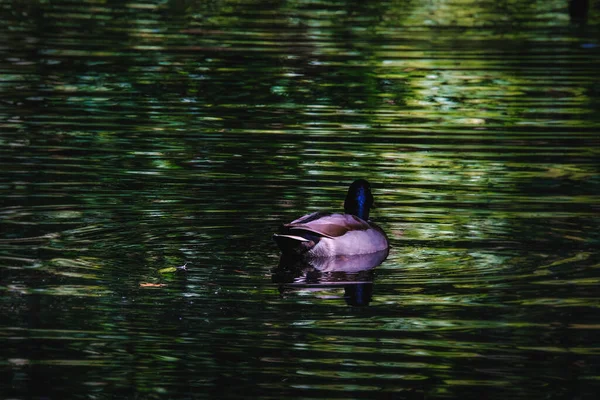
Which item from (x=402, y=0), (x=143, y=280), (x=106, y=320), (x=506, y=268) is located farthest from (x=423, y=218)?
(x=402, y=0)

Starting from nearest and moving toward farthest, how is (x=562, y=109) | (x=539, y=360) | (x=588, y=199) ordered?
(x=539, y=360) → (x=588, y=199) → (x=562, y=109)

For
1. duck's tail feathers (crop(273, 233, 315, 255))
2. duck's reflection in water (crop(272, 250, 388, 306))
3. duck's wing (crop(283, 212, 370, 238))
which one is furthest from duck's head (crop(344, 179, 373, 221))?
duck's tail feathers (crop(273, 233, 315, 255))

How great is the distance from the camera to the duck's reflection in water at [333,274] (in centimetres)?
1054

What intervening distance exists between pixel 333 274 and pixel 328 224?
0.41m

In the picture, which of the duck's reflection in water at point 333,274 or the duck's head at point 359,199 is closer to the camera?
the duck's reflection in water at point 333,274

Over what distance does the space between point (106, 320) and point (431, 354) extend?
2062 mm

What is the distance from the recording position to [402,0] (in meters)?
35.7

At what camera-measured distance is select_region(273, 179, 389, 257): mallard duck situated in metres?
11.1

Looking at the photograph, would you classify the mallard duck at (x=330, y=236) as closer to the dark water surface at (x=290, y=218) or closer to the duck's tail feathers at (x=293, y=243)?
the duck's tail feathers at (x=293, y=243)

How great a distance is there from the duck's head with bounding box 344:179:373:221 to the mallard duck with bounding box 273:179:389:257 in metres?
0.28

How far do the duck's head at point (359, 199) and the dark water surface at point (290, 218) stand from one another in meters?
0.32

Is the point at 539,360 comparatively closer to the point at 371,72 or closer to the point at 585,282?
the point at 585,282

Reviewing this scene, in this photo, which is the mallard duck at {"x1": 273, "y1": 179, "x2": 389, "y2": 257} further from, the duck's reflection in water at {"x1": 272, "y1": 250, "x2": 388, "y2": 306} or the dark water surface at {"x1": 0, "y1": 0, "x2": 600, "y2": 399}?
the dark water surface at {"x1": 0, "y1": 0, "x2": 600, "y2": 399}

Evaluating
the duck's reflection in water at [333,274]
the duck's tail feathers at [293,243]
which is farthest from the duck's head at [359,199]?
the duck's tail feathers at [293,243]
